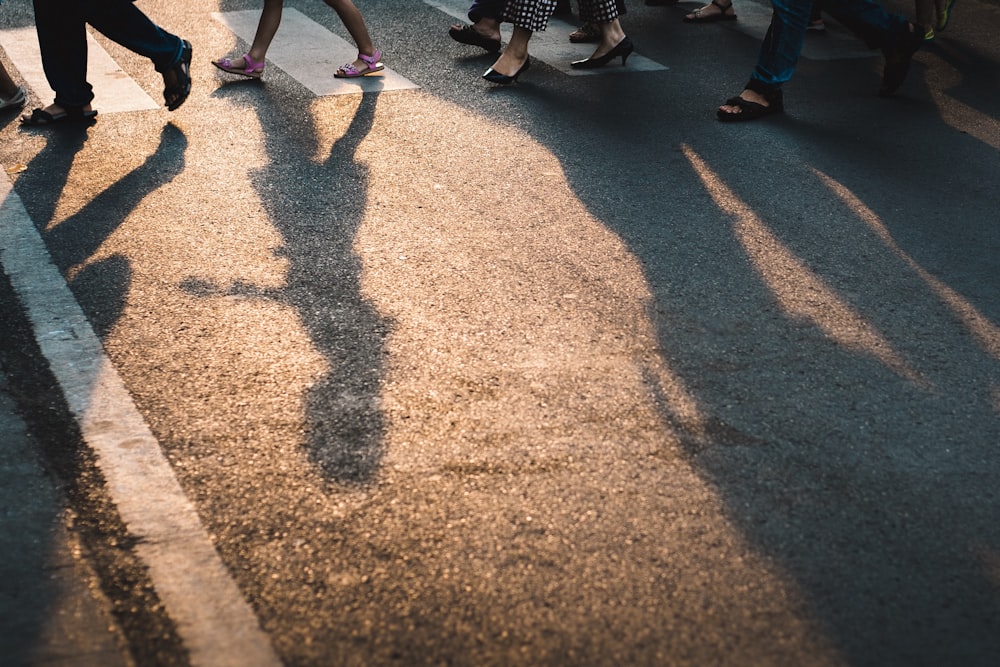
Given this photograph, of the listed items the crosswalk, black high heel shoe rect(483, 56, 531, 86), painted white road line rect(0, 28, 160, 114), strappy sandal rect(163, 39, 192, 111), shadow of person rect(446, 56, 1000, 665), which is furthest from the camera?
black high heel shoe rect(483, 56, 531, 86)

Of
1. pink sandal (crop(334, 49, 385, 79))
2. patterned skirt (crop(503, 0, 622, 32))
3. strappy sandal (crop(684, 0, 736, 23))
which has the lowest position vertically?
pink sandal (crop(334, 49, 385, 79))

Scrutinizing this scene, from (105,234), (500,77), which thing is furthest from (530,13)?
(105,234)

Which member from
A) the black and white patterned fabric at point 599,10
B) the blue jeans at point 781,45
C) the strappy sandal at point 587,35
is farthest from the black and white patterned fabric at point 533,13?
the blue jeans at point 781,45

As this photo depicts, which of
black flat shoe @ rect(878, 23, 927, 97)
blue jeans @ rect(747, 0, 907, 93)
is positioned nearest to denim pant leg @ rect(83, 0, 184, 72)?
blue jeans @ rect(747, 0, 907, 93)

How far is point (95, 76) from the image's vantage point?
678 cm

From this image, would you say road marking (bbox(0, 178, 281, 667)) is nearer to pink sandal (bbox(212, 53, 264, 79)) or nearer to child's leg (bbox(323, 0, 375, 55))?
pink sandal (bbox(212, 53, 264, 79))

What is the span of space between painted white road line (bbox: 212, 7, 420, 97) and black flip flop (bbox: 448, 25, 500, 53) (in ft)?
1.68

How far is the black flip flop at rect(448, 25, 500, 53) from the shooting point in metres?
7.55

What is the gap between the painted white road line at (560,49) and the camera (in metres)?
7.39

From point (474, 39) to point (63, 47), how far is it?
272 centimetres

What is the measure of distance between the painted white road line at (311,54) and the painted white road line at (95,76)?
836mm

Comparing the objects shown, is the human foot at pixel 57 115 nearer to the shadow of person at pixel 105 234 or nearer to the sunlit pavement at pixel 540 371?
the sunlit pavement at pixel 540 371

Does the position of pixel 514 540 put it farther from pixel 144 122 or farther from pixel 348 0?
pixel 348 0

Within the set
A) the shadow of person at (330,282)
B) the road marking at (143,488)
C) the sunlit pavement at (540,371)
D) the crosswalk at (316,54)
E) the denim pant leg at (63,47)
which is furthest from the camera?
the crosswalk at (316,54)
